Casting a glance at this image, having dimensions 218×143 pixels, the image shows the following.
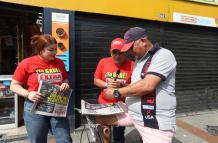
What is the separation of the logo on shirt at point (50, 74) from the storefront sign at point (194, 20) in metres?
4.20

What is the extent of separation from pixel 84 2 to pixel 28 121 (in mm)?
2950

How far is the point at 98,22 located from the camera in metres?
5.91

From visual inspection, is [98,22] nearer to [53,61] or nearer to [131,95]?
[53,61]

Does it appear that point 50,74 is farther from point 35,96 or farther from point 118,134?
point 118,134

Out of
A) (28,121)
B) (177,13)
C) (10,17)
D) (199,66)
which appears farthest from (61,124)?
(199,66)

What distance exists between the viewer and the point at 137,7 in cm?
620

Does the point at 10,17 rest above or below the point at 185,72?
above

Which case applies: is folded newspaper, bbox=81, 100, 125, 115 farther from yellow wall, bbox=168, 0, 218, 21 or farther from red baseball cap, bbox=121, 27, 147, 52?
yellow wall, bbox=168, 0, 218, 21

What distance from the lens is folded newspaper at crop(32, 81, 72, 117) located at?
318 centimetres

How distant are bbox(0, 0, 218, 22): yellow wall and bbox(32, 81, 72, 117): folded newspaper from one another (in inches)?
92.2

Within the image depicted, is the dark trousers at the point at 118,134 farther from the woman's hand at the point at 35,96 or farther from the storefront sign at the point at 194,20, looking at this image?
the storefront sign at the point at 194,20

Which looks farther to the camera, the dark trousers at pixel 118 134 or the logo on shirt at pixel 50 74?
the dark trousers at pixel 118 134

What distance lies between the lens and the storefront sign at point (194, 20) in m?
6.89

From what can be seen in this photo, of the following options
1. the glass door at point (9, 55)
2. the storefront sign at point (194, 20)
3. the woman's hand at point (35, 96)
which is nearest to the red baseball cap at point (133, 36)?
the woman's hand at point (35, 96)
